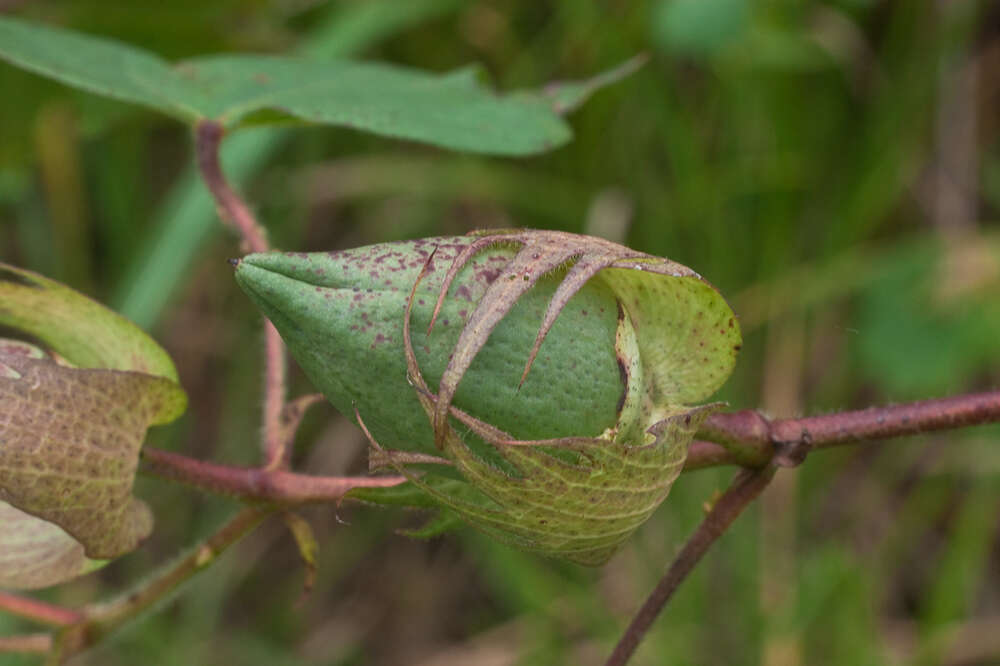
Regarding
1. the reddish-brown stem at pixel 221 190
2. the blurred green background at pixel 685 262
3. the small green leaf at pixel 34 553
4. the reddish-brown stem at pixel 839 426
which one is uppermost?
the reddish-brown stem at pixel 221 190

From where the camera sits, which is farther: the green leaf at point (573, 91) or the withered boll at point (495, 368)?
the green leaf at point (573, 91)

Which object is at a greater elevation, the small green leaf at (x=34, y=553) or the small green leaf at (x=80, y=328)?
the small green leaf at (x=80, y=328)

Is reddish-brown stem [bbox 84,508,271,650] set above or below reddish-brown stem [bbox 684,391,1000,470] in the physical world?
below

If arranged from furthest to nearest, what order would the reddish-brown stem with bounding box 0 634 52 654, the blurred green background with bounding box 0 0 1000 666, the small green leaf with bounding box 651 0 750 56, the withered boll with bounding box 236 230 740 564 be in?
the blurred green background with bounding box 0 0 1000 666, the small green leaf with bounding box 651 0 750 56, the reddish-brown stem with bounding box 0 634 52 654, the withered boll with bounding box 236 230 740 564

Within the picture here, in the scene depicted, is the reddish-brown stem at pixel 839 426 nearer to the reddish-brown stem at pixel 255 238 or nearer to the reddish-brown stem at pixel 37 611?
the reddish-brown stem at pixel 255 238

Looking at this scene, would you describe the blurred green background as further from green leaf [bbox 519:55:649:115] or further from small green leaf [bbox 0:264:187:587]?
small green leaf [bbox 0:264:187:587]

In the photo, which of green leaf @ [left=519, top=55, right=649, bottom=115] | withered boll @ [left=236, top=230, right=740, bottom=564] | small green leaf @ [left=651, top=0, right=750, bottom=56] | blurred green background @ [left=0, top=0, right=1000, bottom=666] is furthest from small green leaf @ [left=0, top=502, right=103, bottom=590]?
small green leaf @ [left=651, top=0, right=750, bottom=56]

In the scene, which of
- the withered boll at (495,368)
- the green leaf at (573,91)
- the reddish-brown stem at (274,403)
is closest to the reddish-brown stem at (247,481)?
the reddish-brown stem at (274,403)
